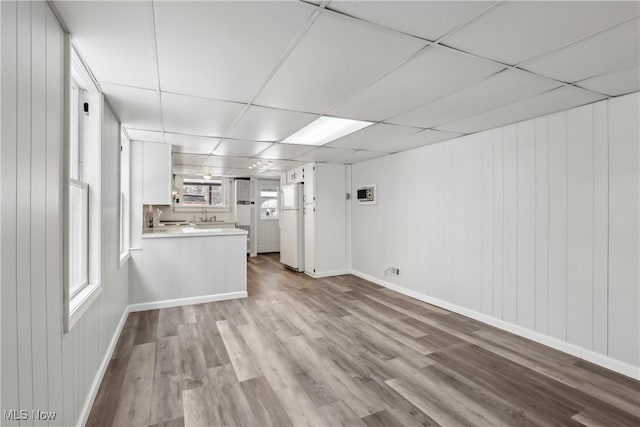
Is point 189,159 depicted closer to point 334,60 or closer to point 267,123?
point 267,123

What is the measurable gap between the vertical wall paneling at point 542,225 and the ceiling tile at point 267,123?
232cm

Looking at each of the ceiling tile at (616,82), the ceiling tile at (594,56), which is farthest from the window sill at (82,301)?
the ceiling tile at (616,82)

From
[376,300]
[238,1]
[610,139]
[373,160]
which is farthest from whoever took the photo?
[373,160]

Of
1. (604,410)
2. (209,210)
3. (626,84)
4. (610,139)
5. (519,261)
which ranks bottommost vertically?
(604,410)

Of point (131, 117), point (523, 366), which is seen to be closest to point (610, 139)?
point (523, 366)

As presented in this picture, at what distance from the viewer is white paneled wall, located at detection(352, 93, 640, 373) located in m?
2.57

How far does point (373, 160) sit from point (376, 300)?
2.52 metres

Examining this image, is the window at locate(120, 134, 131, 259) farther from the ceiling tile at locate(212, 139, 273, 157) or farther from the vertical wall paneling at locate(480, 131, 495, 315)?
the vertical wall paneling at locate(480, 131, 495, 315)

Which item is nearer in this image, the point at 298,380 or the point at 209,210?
the point at 298,380

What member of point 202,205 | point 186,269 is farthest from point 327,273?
point 202,205

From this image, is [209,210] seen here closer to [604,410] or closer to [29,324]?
[29,324]

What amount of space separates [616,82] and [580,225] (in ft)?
4.10

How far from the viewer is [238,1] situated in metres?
1.42

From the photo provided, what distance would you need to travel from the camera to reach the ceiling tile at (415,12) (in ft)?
4.68
